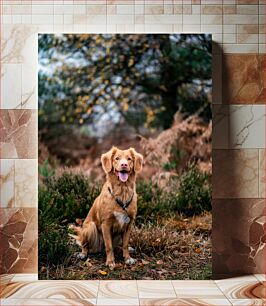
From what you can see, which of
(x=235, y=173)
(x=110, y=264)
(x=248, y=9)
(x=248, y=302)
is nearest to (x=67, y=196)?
(x=110, y=264)

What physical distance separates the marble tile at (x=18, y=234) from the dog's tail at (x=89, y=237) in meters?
0.29

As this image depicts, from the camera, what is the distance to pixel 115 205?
12.9ft

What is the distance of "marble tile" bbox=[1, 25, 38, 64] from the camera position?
402 centimetres

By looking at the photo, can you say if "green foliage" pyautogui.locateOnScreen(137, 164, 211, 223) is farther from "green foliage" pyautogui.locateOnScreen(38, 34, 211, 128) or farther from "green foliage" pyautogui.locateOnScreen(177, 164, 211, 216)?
"green foliage" pyautogui.locateOnScreen(38, 34, 211, 128)

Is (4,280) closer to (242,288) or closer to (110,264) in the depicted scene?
(110,264)

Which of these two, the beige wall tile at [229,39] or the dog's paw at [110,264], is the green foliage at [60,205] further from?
the beige wall tile at [229,39]

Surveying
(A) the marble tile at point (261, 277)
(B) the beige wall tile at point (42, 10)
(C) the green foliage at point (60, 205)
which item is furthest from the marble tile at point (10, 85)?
(A) the marble tile at point (261, 277)

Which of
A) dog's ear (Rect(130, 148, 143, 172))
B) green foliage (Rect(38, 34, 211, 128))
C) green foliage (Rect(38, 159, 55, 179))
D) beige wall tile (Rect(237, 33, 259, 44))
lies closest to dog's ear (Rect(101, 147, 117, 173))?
dog's ear (Rect(130, 148, 143, 172))

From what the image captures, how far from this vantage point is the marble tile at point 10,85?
4.02 m

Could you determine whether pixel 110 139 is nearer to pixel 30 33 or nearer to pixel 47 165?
pixel 47 165

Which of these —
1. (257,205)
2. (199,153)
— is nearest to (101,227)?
(199,153)

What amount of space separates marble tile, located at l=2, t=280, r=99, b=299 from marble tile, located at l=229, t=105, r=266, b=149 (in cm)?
139

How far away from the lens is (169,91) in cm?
397

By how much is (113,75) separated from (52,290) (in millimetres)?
1484
